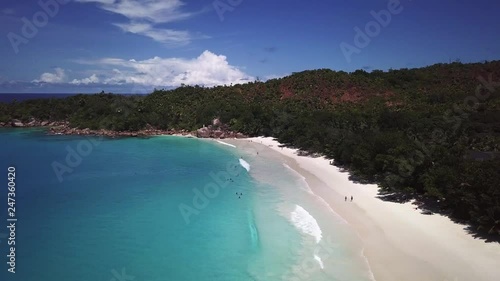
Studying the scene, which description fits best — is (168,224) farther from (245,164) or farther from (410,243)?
(245,164)

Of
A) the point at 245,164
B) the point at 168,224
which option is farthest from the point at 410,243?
the point at 245,164

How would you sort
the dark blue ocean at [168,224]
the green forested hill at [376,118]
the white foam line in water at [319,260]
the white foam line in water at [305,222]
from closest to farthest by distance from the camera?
the white foam line in water at [319,260] → the dark blue ocean at [168,224] → the white foam line in water at [305,222] → the green forested hill at [376,118]

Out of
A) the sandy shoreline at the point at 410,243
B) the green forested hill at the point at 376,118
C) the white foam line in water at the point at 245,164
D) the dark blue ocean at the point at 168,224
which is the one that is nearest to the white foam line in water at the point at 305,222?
the dark blue ocean at the point at 168,224

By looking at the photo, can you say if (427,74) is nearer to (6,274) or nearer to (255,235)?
(255,235)

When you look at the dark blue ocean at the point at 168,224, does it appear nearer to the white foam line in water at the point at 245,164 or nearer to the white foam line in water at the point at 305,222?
the white foam line in water at the point at 305,222

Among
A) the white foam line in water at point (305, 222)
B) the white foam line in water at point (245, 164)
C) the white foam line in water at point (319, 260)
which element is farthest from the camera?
the white foam line in water at point (245, 164)

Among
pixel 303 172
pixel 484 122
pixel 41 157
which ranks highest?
pixel 484 122

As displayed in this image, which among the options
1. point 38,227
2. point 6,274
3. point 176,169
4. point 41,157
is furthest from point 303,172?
point 41,157
